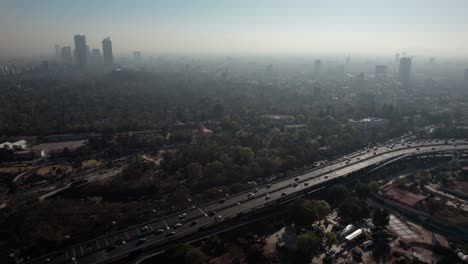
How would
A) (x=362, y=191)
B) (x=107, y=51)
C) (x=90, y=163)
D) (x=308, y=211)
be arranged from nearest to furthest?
(x=308, y=211) < (x=362, y=191) < (x=90, y=163) < (x=107, y=51)

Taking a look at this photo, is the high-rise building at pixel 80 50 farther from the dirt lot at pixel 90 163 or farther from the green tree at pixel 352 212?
A: the green tree at pixel 352 212

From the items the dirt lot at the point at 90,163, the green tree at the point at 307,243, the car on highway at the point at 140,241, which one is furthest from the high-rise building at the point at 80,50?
the green tree at the point at 307,243

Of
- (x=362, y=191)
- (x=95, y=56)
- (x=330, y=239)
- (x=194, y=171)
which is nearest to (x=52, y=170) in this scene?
(x=194, y=171)

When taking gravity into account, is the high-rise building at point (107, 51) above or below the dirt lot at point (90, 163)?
above

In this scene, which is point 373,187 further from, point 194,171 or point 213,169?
point 194,171

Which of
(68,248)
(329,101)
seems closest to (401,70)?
(329,101)
